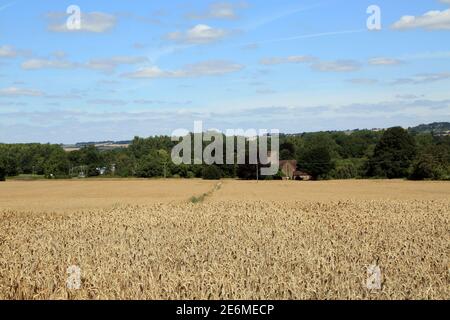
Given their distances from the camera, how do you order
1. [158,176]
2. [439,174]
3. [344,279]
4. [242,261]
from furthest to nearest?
[158,176] → [439,174] → [242,261] → [344,279]

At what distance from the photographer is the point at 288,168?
108312 mm

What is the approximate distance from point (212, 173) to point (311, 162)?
17.9 m

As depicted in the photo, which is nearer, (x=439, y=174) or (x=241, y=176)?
(x=439, y=174)

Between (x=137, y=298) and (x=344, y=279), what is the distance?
158 inches

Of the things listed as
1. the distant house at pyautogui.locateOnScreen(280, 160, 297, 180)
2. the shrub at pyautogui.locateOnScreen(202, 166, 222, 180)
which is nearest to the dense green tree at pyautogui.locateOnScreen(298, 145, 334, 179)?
the distant house at pyautogui.locateOnScreen(280, 160, 297, 180)

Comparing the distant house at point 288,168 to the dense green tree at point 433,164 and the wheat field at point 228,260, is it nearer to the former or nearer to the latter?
the dense green tree at point 433,164

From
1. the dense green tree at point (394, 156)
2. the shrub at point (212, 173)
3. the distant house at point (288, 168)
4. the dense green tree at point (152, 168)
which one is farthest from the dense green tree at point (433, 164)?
the dense green tree at point (152, 168)

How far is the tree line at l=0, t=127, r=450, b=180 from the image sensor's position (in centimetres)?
8755

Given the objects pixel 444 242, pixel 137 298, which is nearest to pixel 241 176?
pixel 444 242

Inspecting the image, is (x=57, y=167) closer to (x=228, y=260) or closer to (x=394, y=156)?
(x=394, y=156)

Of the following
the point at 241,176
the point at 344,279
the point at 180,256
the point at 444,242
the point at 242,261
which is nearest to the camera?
the point at 344,279

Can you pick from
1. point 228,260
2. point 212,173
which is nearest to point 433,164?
point 212,173

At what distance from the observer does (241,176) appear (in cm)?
9831
